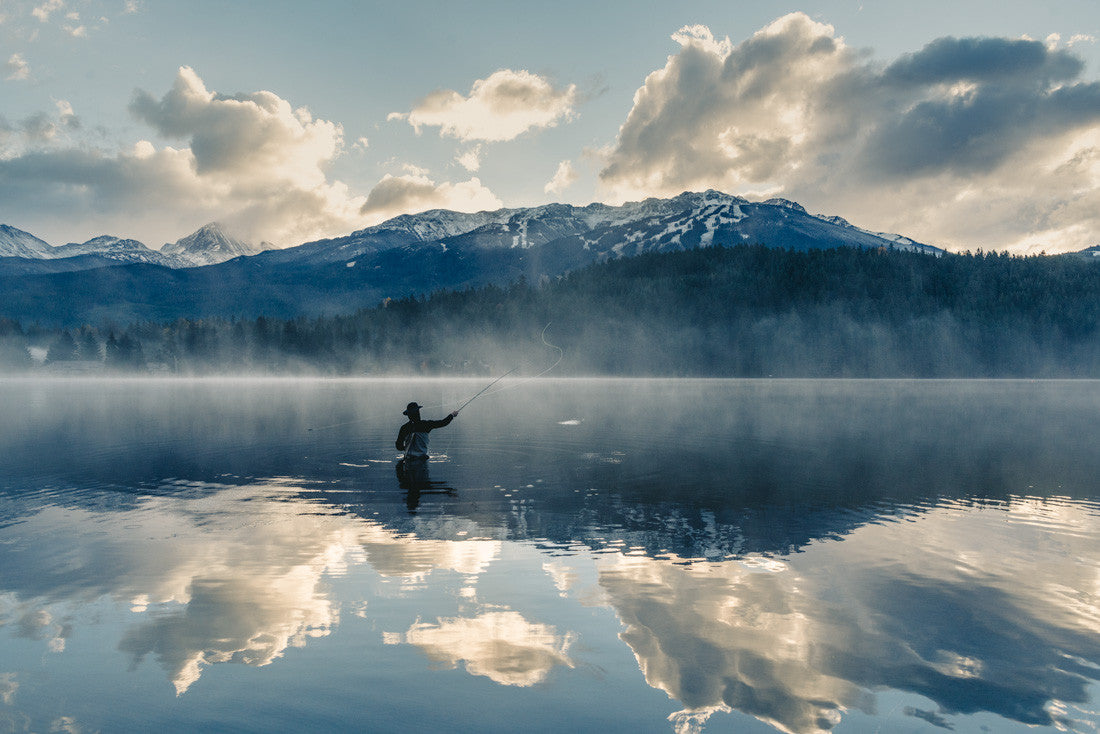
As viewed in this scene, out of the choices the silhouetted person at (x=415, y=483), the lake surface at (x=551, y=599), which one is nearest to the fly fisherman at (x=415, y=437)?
the silhouetted person at (x=415, y=483)

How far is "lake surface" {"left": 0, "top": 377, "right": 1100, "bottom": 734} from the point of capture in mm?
9312

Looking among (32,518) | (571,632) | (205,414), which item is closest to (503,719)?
(571,632)

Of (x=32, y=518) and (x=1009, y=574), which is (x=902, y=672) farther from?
(x=32, y=518)

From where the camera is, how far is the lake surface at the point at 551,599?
367 inches

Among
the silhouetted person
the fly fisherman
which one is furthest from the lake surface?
the fly fisherman

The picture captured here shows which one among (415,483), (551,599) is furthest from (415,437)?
(551,599)

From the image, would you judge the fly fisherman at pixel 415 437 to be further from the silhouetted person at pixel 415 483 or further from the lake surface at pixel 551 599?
the lake surface at pixel 551 599

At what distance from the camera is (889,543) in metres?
17.6

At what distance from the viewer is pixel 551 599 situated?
43.7 ft

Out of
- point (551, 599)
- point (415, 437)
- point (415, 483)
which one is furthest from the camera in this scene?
point (415, 437)

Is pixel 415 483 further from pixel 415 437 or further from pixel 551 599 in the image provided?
pixel 551 599

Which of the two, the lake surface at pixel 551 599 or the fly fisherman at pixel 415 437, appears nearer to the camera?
the lake surface at pixel 551 599

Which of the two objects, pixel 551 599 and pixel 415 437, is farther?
pixel 415 437

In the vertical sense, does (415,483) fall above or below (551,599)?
above
